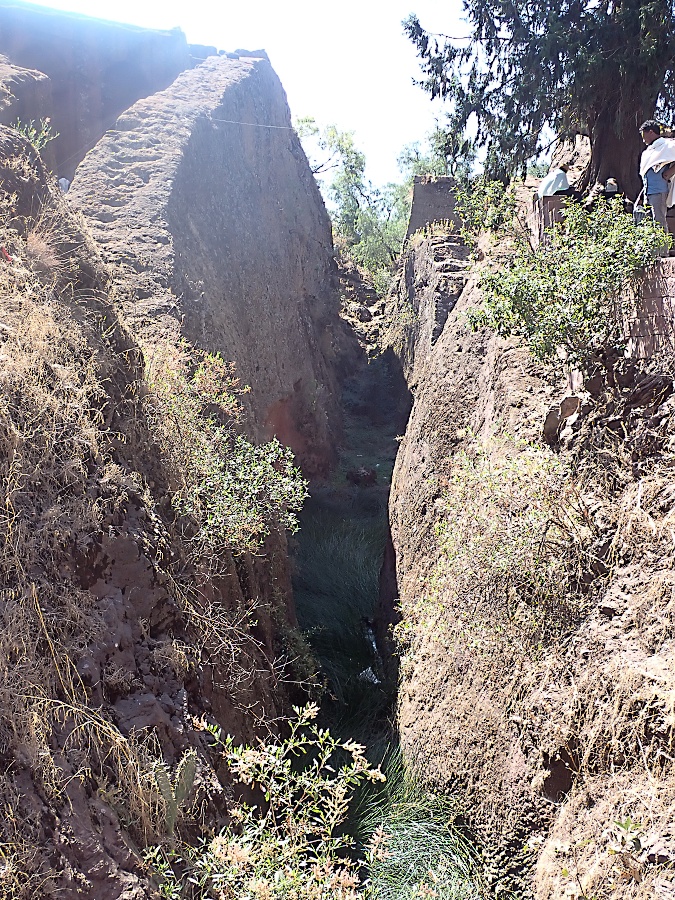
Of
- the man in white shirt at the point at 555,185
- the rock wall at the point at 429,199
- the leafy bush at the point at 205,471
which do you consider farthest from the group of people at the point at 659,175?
the rock wall at the point at 429,199

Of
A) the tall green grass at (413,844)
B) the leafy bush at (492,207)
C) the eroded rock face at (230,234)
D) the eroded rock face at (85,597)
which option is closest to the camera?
the eroded rock face at (85,597)

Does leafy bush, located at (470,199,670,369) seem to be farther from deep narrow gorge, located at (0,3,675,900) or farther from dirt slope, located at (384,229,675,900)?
dirt slope, located at (384,229,675,900)

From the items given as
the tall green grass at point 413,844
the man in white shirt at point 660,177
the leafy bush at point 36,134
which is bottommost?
the tall green grass at point 413,844

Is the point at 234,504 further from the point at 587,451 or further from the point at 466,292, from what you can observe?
the point at 466,292

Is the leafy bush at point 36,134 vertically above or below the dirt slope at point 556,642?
above

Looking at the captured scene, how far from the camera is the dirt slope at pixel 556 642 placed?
10.4ft

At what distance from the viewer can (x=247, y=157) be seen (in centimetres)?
1258

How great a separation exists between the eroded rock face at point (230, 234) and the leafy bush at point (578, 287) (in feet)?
12.5

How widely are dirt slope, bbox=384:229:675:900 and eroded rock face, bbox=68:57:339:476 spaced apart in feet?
12.3

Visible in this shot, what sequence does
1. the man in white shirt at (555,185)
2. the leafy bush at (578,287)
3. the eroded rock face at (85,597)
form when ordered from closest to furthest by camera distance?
the eroded rock face at (85,597), the leafy bush at (578,287), the man in white shirt at (555,185)

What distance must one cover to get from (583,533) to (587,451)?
68 cm

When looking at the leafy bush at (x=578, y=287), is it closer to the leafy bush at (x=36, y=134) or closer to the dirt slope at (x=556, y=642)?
the dirt slope at (x=556, y=642)

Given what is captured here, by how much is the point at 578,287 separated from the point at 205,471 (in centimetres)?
328

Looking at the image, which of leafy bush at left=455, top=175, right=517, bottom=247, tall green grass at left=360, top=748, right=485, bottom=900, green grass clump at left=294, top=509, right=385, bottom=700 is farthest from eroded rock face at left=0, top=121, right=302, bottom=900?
leafy bush at left=455, top=175, right=517, bottom=247
